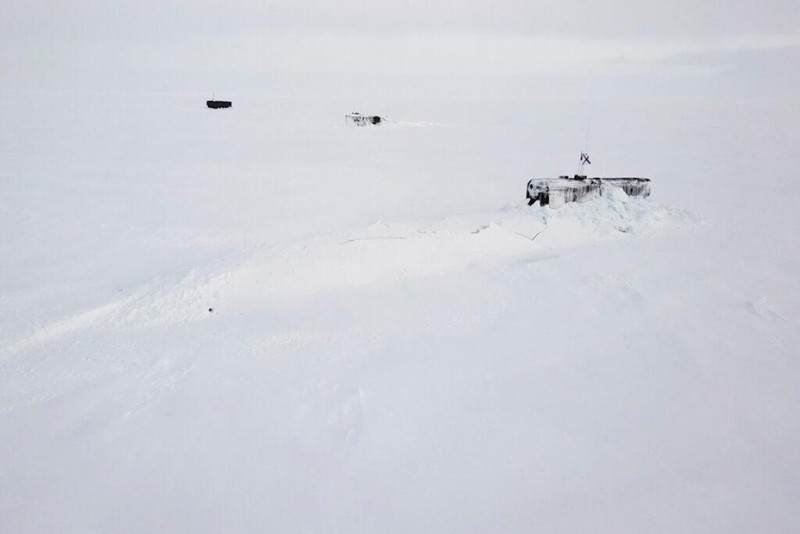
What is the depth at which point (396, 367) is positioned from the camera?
3.72 metres

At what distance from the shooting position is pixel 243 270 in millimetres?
4848

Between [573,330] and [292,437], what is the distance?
8.61ft

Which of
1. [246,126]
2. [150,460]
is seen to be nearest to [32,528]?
A: [150,460]

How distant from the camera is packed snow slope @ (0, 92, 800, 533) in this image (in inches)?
102

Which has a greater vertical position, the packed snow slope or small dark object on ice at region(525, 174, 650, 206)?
small dark object on ice at region(525, 174, 650, 206)

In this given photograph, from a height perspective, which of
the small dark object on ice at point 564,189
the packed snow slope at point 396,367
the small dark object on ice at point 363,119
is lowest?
the packed snow slope at point 396,367

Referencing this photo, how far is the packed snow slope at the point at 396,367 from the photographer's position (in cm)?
259

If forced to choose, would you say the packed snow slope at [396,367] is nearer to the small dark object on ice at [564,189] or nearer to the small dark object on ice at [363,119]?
the small dark object on ice at [564,189]

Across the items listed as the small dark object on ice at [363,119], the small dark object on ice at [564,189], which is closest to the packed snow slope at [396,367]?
the small dark object on ice at [564,189]

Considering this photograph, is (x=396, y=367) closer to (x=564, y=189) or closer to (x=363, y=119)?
(x=564, y=189)

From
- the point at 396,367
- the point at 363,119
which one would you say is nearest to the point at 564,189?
the point at 396,367

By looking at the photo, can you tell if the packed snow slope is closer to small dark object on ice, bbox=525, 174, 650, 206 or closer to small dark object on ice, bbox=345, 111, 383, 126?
small dark object on ice, bbox=525, 174, 650, 206

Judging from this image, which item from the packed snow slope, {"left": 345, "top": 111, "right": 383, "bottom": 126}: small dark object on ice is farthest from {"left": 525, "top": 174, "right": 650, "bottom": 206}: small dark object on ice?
{"left": 345, "top": 111, "right": 383, "bottom": 126}: small dark object on ice

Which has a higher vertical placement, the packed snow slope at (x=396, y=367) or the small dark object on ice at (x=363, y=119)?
the small dark object on ice at (x=363, y=119)
